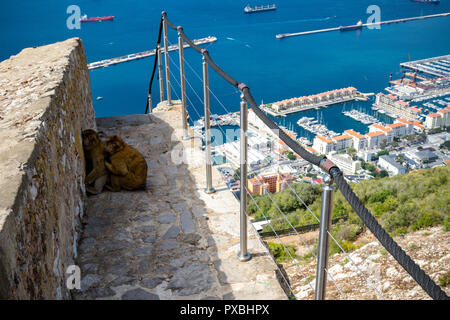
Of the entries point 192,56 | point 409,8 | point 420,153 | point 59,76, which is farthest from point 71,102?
point 409,8

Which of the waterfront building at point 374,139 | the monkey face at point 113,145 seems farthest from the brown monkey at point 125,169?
the waterfront building at point 374,139

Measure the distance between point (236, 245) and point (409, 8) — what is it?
53.7 meters

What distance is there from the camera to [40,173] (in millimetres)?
1876

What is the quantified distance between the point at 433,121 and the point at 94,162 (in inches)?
1016

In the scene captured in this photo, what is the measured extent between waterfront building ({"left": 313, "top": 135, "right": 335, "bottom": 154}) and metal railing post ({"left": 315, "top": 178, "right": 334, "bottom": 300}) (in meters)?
20.3

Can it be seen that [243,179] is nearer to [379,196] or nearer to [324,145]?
[379,196]

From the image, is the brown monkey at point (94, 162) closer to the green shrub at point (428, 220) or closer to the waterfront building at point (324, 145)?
the green shrub at point (428, 220)

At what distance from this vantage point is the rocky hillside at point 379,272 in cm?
321

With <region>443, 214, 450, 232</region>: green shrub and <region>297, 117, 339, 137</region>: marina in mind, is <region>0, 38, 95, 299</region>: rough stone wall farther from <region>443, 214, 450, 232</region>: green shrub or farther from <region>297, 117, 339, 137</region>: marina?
<region>297, 117, 339, 137</region>: marina

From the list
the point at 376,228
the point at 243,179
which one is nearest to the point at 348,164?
the point at 243,179

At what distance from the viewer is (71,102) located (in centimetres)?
309

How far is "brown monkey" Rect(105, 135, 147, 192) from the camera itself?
329cm
